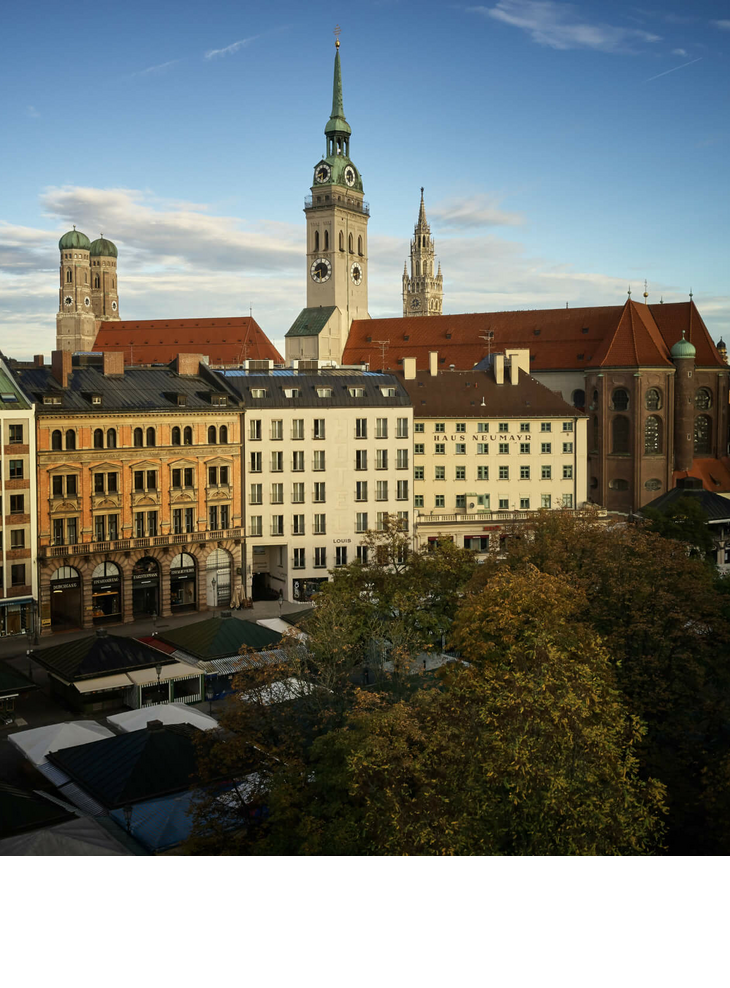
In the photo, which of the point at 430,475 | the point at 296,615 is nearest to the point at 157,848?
the point at 296,615

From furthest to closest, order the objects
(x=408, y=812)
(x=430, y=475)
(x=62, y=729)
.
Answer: (x=430, y=475)
(x=62, y=729)
(x=408, y=812)

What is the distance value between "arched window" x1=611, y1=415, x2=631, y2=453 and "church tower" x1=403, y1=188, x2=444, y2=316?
75.7 metres

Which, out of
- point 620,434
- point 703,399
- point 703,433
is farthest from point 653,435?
point 703,399

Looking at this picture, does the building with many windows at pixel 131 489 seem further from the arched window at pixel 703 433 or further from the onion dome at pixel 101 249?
the onion dome at pixel 101 249

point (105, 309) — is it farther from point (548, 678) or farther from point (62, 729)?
point (548, 678)

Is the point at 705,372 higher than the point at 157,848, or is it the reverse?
the point at 705,372

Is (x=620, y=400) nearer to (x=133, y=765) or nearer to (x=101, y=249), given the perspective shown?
(x=133, y=765)

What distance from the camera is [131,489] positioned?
37.5 metres

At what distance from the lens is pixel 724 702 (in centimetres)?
1520

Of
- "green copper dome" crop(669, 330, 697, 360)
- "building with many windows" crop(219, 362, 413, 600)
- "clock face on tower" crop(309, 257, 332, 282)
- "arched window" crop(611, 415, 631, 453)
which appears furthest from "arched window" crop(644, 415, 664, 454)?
"clock face on tower" crop(309, 257, 332, 282)

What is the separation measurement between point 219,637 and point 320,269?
60.1 metres

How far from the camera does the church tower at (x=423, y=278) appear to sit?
135375mm

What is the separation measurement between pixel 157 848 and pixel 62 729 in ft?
21.0

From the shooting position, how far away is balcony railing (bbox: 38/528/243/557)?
35062mm
